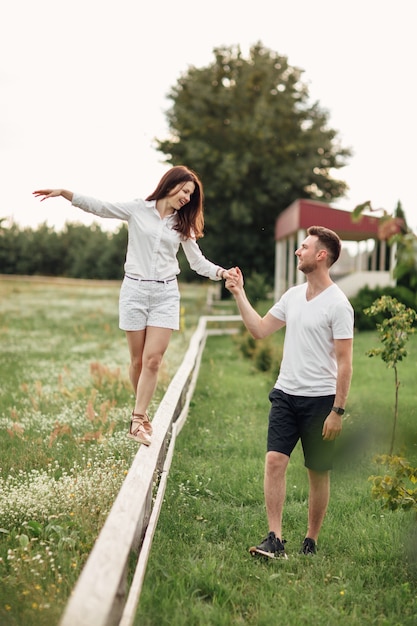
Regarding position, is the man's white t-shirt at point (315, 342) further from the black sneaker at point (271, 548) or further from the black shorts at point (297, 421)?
the black sneaker at point (271, 548)

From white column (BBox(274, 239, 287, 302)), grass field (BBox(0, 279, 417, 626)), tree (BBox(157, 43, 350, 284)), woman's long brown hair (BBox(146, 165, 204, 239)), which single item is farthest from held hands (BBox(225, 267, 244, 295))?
tree (BBox(157, 43, 350, 284))

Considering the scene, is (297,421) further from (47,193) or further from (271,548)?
(47,193)

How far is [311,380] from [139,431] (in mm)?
1326

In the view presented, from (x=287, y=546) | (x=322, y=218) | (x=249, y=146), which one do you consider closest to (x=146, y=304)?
(x=287, y=546)

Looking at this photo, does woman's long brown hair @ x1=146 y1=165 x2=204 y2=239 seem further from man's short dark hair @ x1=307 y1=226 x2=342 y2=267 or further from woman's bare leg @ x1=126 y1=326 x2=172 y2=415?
man's short dark hair @ x1=307 y1=226 x2=342 y2=267

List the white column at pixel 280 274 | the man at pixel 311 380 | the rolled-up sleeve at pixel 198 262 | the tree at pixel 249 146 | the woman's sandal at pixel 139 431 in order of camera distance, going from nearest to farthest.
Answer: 1. the man at pixel 311 380
2. the woman's sandal at pixel 139 431
3. the rolled-up sleeve at pixel 198 262
4. the white column at pixel 280 274
5. the tree at pixel 249 146

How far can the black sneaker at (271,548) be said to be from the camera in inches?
174

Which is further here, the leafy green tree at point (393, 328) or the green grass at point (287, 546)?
the leafy green tree at point (393, 328)

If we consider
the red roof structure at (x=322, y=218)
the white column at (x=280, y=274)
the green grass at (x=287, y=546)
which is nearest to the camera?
the green grass at (x=287, y=546)

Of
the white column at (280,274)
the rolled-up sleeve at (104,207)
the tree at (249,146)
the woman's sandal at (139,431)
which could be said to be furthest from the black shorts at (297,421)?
the tree at (249,146)

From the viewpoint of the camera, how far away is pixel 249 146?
1468 inches

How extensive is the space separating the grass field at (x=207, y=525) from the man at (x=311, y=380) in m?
0.20

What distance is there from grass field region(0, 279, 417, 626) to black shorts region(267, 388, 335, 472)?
21 cm

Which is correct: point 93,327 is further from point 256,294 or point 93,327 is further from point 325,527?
point 325,527
